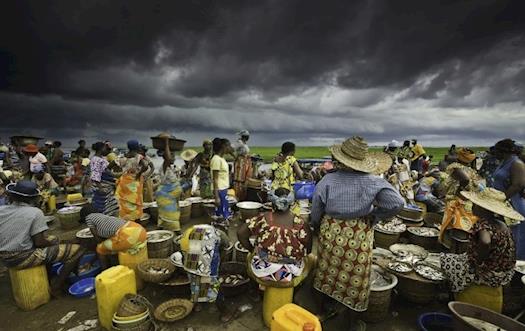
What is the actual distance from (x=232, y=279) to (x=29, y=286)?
2.76m

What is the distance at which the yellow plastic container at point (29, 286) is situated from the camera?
374 cm

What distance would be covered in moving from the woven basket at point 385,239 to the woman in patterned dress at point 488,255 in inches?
76.9

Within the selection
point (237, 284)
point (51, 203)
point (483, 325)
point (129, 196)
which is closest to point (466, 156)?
point (483, 325)

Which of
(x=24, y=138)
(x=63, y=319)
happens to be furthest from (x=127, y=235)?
(x=24, y=138)

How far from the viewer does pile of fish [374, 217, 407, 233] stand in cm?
547

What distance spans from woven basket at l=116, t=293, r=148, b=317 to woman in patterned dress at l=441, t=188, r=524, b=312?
3.83 m

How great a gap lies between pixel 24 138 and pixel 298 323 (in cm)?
1155

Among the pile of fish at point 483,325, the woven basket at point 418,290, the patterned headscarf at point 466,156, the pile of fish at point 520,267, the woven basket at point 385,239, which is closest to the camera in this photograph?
the pile of fish at point 483,325

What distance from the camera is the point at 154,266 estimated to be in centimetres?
436

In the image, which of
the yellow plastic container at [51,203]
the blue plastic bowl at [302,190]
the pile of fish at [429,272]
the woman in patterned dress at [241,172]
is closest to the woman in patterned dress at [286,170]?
the blue plastic bowl at [302,190]

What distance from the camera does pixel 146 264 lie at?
431cm

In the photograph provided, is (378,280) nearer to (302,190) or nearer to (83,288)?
(302,190)

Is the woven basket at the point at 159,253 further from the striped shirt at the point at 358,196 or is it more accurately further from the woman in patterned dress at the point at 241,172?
the woman in patterned dress at the point at 241,172

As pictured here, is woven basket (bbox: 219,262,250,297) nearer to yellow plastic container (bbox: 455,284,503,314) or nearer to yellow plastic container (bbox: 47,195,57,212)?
yellow plastic container (bbox: 455,284,503,314)
